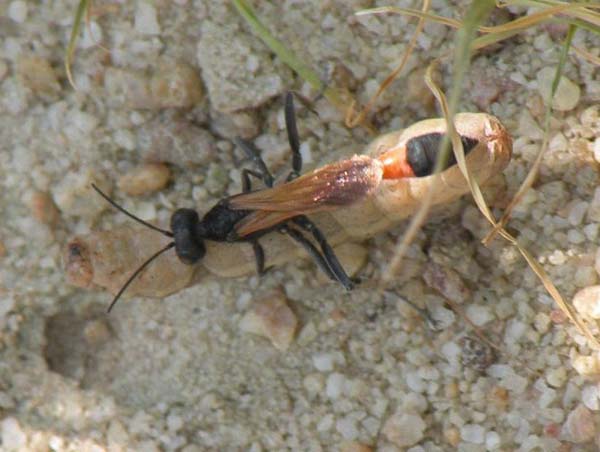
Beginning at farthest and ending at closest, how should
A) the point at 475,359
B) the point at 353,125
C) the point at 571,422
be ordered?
the point at 353,125, the point at 475,359, the point at 571,422

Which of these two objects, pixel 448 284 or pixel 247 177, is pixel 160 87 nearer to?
pixel 247 177

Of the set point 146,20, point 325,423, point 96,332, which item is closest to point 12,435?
point 96,332

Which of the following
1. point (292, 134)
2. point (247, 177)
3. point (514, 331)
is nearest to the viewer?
point (514, 331)

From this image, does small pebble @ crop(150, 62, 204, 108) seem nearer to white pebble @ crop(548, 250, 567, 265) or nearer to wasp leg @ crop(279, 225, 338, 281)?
wasp leg @ crop(279, 225, 338, 281)

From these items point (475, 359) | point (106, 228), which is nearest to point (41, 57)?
point (106, 228)

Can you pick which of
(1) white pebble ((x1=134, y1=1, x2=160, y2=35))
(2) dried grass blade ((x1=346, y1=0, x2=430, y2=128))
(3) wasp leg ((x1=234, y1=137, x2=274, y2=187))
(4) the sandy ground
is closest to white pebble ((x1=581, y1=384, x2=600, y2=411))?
(4) the sandy ground

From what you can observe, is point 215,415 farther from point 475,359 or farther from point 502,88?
point 502,88

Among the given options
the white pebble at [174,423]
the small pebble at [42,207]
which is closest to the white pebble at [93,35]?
the small pebble at [42,207]
